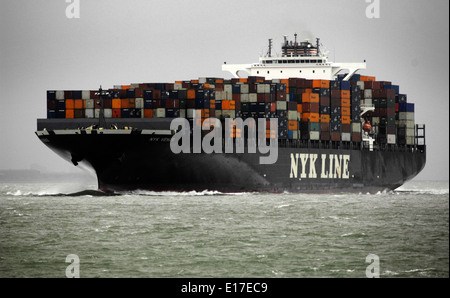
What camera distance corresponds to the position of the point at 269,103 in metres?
56.2

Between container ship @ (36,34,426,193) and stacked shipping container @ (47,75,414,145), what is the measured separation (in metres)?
0.07

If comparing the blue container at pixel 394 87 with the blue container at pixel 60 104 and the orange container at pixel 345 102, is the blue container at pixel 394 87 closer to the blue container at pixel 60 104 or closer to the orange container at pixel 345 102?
the orange container at pixel 345 102

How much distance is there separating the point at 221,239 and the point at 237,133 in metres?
25.1

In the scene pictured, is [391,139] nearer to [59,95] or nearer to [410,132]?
[410,132]

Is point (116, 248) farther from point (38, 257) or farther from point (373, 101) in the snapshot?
point (373, 101)

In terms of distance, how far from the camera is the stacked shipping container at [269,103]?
2099 inches

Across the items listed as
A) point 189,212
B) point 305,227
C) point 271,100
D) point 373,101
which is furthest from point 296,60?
point 305,227

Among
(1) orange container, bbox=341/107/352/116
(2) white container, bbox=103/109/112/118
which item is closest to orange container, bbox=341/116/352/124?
(1) orange container, bbox=341/107/352/116

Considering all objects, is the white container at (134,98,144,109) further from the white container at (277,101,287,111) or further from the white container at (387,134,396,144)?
the white container at (387,134,396,144)

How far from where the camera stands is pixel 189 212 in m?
38.7

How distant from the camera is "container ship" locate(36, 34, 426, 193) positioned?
166ft

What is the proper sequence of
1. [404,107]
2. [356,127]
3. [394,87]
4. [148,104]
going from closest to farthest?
[148,104]
[356,127]
[404,107]
[394,87]

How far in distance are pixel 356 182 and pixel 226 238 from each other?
37805mm

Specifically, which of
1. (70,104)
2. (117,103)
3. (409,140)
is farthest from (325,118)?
(70,104)
